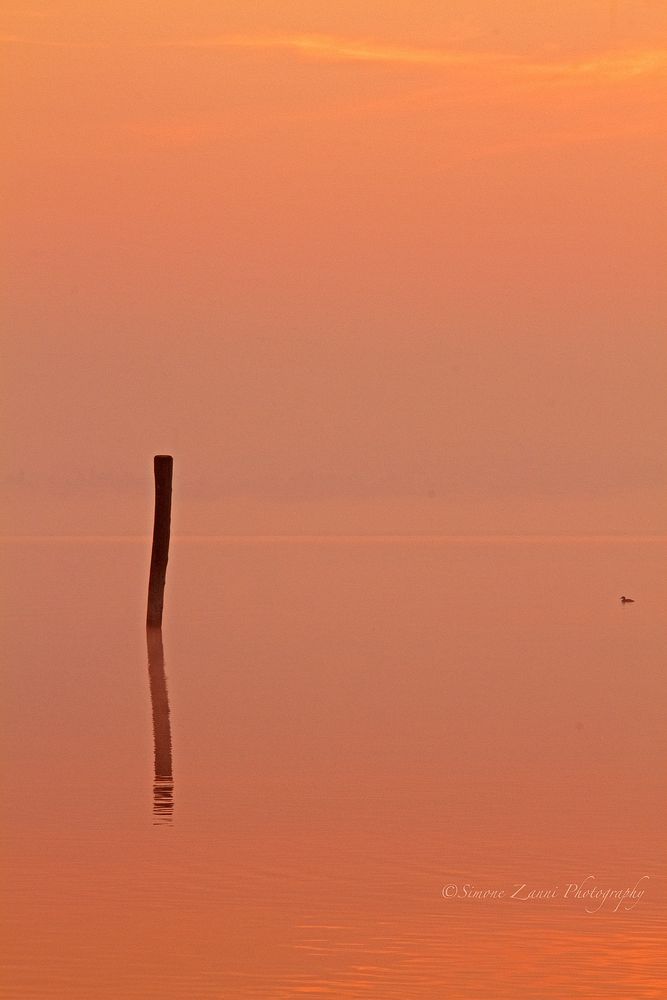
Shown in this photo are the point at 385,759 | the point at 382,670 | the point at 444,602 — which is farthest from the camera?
the point at 444,602

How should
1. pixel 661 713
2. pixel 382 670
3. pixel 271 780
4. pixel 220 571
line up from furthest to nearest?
pixel 220 571, pixel 382 670, pixel 661 713, pixel 271 780

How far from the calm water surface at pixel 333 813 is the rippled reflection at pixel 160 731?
6 cm

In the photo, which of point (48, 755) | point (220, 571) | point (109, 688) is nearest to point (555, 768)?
point (48, 755)

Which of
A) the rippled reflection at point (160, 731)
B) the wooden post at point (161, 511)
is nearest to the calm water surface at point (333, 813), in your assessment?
the rippled reflection at point (160, 731)

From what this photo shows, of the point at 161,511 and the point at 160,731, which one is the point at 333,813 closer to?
the point at 160,731

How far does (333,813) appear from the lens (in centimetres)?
1594

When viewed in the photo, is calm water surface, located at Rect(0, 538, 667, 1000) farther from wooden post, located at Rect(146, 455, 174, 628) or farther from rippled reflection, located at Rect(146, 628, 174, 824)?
wooden post, located at Rect(146, 455, 174, 628)

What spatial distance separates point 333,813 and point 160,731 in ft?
19.1

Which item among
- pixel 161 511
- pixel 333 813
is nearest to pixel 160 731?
pixel 333 813

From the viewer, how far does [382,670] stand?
29.2 metres

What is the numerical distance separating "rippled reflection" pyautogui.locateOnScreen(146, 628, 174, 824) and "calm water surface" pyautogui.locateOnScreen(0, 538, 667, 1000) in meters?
0.06

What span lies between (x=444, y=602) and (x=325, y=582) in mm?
12188

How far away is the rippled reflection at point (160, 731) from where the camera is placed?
16.3m

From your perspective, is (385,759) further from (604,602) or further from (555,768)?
(604,602)
